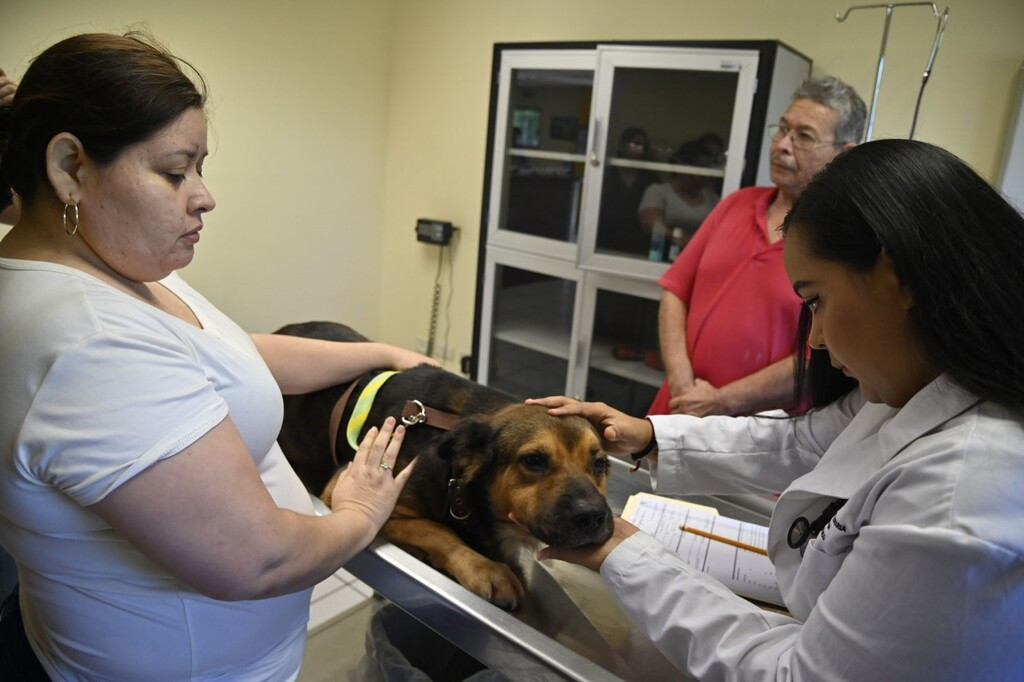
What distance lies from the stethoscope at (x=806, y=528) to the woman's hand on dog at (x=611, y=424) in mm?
443

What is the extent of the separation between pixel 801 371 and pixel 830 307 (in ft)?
1.58

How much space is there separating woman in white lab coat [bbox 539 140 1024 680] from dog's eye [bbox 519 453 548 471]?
0.28m

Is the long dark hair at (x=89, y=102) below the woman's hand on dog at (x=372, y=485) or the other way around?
the other way around

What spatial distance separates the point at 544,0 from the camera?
3674 mm

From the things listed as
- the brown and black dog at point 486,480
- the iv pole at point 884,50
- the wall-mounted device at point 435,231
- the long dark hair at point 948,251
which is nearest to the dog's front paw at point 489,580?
the brown and black dog at point 486,480

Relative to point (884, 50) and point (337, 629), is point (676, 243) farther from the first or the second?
point (337, 629)

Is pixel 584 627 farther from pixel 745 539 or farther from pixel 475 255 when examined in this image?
pixel 475 255

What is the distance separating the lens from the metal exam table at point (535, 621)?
0.88 meters

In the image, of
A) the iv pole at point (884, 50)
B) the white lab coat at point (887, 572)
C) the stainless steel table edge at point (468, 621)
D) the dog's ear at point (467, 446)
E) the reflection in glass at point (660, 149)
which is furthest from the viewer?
the reflection in glass at point (660, 149)

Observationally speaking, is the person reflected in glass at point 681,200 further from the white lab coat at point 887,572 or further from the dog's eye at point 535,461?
the white lab coat at point 887,572

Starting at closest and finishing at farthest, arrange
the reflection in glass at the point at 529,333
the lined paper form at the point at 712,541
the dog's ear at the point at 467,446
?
the lined paper form at the point at 712,541 < the dog's ear at the point at 467,446 < the reflection in glass at the point at 529,333

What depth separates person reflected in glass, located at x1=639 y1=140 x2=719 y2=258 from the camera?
3078 millimetres

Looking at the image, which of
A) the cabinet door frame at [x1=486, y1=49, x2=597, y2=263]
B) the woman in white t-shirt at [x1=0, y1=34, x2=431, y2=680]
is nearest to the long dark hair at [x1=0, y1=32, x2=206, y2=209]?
the woman in white t-shirt at [x1=0, y1=34, x2=431, y2=680]

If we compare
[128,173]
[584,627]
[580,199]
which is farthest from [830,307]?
[580,199]
